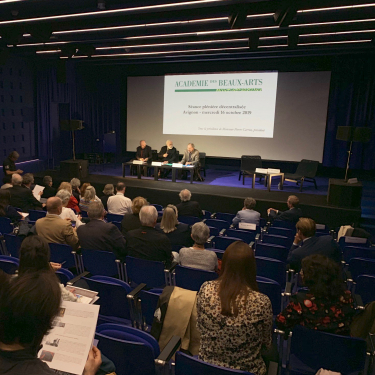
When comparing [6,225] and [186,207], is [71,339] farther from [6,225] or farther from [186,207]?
[186,207]

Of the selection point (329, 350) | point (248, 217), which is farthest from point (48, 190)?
point (329, 350)

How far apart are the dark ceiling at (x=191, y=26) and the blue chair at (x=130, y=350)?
496cm

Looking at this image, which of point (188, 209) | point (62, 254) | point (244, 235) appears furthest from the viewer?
point (188, 209)

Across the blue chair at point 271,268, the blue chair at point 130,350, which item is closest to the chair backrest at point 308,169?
the blue chair at point 271,268

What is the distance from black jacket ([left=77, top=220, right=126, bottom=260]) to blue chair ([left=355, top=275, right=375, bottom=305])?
93.5 inches

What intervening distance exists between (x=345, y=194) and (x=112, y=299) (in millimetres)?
5763

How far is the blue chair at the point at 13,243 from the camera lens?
13.2 feet

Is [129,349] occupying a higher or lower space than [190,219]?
higher

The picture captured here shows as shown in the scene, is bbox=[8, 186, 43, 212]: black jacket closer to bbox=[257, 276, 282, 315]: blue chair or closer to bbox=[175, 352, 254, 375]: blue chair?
bbox=[257, 276, 282, 315]: blue chair

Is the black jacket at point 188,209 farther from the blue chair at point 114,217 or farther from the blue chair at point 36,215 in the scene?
the blue chair at point 36,215

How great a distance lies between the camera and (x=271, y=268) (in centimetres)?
361

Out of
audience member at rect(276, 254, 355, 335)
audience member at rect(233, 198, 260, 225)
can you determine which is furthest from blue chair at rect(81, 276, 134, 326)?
audience member at rect(233, 198, 260, 225)

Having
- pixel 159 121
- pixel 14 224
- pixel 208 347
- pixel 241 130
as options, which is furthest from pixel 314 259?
pixel 159 121

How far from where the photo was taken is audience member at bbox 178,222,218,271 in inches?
128
